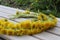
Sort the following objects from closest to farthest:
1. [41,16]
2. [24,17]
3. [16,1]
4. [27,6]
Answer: [41,16] < [24,17] < [27,6] < [16,1]

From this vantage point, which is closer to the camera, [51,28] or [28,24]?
[28,24]

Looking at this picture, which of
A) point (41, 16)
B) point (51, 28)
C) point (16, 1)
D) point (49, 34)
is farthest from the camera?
point (16, 1)

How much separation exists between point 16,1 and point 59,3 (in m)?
1.54

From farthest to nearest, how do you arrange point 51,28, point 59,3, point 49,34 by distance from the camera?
point 59,3 → point 51,28 → point 49,34

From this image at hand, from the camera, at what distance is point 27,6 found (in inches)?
202

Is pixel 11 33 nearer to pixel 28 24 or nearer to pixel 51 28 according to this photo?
pixel 28 24

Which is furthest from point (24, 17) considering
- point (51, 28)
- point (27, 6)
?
point (27, 6)

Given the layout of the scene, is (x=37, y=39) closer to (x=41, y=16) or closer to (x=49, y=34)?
(x=49, y=34)

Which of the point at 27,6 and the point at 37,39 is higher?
the point at 37,39

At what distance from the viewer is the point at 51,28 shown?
5.59 feet

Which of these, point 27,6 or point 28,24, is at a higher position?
point 28,24

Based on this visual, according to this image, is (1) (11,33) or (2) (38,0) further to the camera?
(2) (38,0)

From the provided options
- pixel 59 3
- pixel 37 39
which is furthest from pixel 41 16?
pixel 59 3

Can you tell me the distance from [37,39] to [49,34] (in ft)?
0.49
